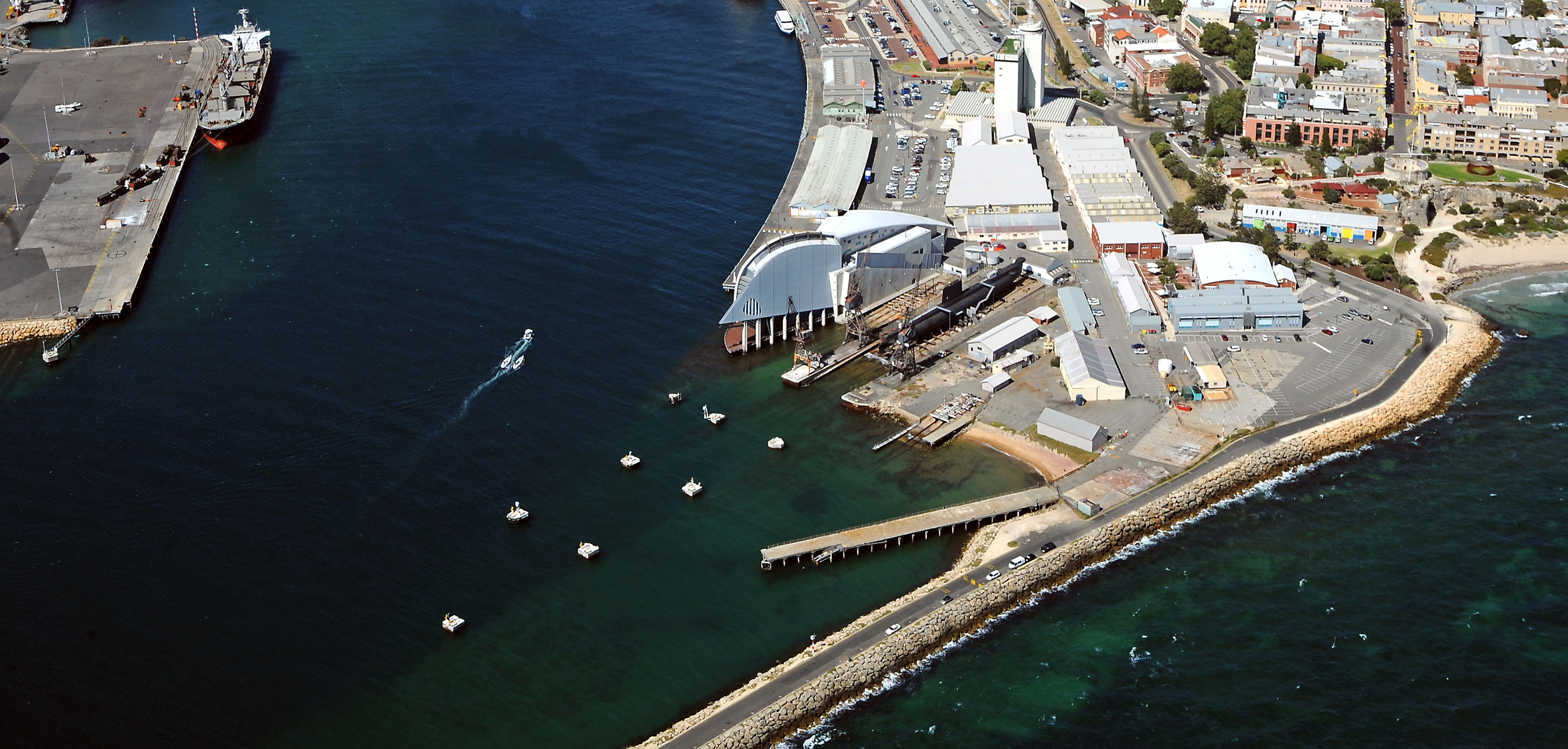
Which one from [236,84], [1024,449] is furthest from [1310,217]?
[236,84]

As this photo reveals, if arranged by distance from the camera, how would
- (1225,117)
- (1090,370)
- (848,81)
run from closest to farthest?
(1090,370) → (1225,117) → (848,81)

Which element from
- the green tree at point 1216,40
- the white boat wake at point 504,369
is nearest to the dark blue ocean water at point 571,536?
the white boat wake at point 504,369

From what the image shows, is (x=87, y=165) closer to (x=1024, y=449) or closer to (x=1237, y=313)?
(x=1024, y=449)

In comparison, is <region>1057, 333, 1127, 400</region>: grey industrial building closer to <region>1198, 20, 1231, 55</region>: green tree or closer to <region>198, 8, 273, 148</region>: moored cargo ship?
<region>1198, 20, 1231, 55</region>: green tree

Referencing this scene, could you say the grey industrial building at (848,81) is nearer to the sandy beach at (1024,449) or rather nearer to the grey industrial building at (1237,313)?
the grey industrial building at (1237,313)

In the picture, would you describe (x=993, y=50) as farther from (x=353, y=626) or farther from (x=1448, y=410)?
(x=353, y=626)

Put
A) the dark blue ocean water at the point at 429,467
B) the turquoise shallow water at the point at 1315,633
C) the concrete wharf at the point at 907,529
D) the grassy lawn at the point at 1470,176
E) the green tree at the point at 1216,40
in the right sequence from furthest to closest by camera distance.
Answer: the green tree at the point at 1216,40
the grassy lawn at the point at 1470,176
the concrete wharf at the point at 907,529
the dark blue ocean water at the point at 429,467
the turquoise shallow water at the point at 1315,633
